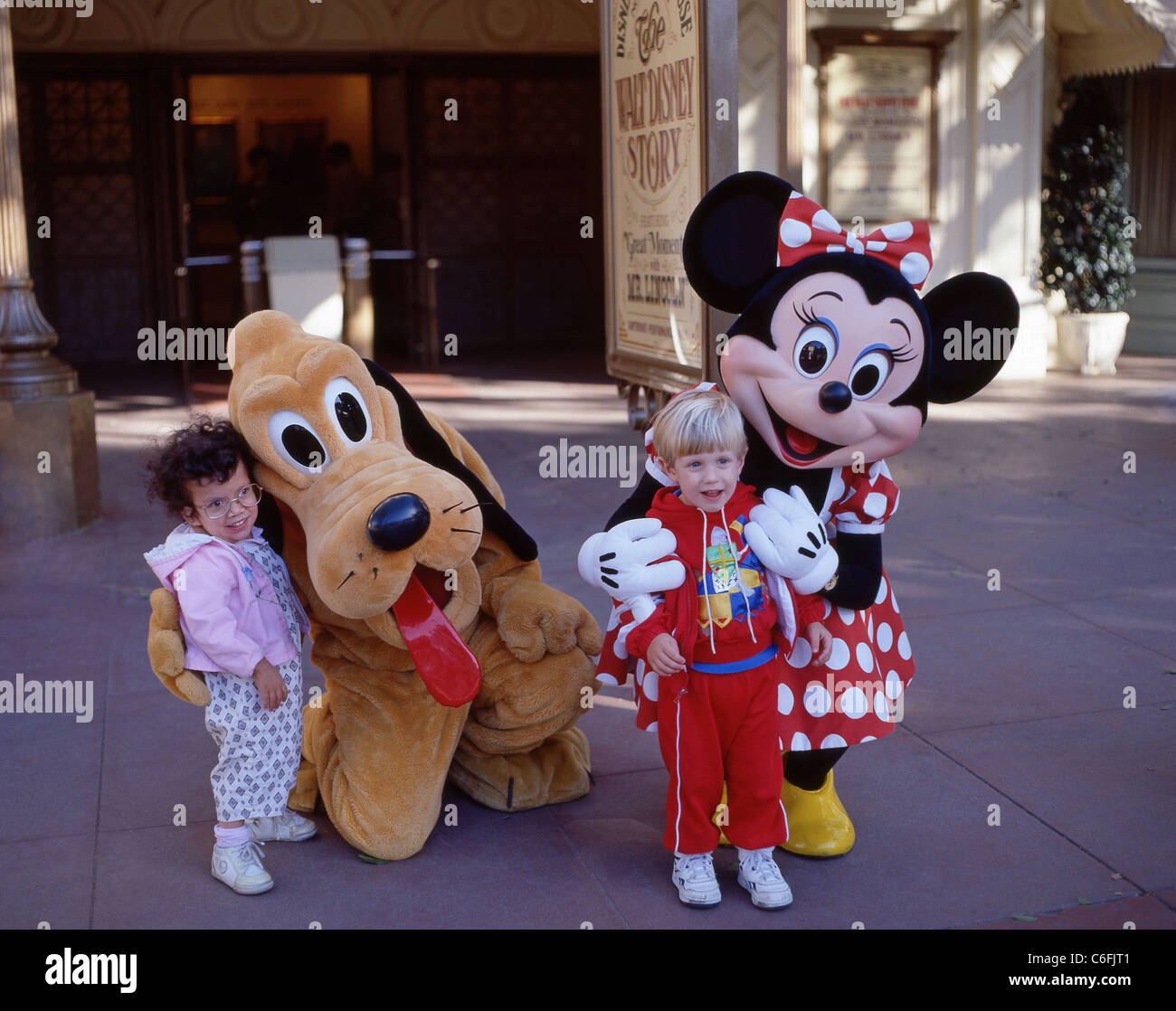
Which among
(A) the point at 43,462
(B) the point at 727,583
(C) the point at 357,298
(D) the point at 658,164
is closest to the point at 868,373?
(B) the point at 727,583

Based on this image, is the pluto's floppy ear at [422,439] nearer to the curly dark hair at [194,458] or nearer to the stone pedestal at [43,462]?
the curly dark hair at [194,458]

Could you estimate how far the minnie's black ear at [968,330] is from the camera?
3.36 metres

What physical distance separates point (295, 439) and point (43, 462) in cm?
396

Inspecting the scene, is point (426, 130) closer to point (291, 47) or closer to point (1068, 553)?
point (291, 47)

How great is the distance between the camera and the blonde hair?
2.94m

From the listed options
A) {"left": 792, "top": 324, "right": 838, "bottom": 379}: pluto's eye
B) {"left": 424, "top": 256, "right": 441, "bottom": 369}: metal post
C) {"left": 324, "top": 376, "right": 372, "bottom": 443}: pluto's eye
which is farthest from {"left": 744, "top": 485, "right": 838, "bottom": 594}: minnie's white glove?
{"left": 424, "top": 256, "right": 441, "bottom": 369}: metal post

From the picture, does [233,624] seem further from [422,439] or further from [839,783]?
[839,783]

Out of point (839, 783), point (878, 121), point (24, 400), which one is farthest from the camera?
point (878, 121)

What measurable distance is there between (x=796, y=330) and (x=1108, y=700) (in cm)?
200

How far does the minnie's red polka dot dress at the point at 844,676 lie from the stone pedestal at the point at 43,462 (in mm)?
4619

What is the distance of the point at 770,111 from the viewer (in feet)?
34.3

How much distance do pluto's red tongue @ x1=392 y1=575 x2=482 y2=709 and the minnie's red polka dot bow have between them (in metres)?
1.22

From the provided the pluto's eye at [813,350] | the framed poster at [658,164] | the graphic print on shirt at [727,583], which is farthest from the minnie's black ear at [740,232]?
the framed poster at [658,164]

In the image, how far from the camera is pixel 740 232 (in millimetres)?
3324
